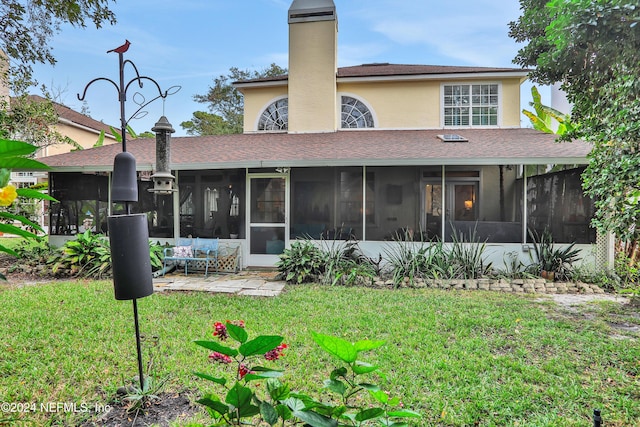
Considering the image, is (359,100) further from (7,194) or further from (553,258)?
(7,194)

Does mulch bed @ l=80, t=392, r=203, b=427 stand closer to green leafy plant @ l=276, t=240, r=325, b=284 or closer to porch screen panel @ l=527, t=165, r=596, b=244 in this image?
green leafy plant @ l=276, t=240, r=325, b=284

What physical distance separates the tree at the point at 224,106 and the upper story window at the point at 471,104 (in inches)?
627

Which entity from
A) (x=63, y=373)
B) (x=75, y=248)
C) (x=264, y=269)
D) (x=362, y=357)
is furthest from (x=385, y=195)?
(x=75, y=248)

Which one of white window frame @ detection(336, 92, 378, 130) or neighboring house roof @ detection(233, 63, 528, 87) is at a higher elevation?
neighboring house roof @ detection(233, 63, 528, 87)

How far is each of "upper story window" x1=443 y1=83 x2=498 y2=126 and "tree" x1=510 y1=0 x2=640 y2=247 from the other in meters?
8.10

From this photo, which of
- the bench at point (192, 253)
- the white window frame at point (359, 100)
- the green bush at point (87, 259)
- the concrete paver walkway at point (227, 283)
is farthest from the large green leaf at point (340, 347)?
the white window frame at point (359, 100)

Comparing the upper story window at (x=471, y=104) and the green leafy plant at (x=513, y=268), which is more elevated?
the upper story window at (x=471, y=104)

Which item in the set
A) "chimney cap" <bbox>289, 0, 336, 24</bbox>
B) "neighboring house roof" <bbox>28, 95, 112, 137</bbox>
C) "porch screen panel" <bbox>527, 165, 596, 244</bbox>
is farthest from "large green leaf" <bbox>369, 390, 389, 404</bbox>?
"neighboring house roof" <bbox>28, 95, 112, 137</bbox>

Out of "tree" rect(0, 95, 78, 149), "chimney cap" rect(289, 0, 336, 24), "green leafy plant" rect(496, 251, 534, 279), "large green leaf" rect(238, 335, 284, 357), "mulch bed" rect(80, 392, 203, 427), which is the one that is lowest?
"mulch bed" rect(80, 392, 203, 427)

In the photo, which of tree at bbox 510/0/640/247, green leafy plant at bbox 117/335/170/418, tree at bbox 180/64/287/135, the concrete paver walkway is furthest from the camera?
tree at bbox 180/64/287/135

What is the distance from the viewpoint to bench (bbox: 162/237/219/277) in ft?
28.6

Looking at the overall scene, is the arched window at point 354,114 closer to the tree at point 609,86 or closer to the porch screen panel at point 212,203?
the porch screen panel at point 212,203

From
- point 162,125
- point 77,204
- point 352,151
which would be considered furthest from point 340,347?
point 77,204

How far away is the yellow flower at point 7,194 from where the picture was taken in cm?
111
